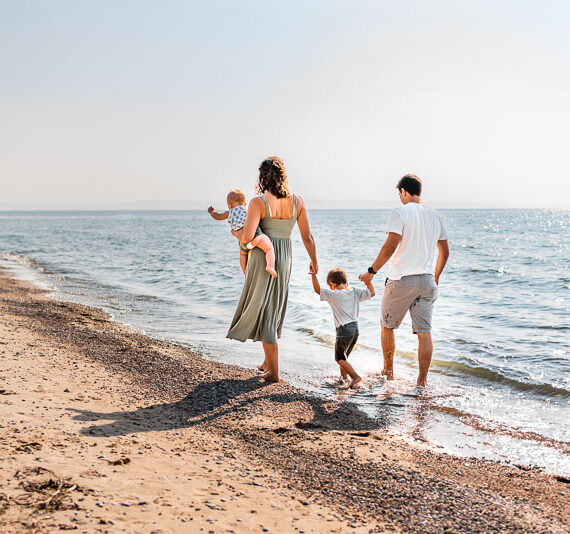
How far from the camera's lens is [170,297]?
13.1m

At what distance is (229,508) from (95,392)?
7.95 ft

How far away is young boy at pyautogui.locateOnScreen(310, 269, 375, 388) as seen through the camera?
5844mm

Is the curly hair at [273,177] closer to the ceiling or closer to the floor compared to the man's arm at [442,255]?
closer to the ceiling

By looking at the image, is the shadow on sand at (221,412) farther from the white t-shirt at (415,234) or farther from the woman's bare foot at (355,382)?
the white t-shirt at (415,234)

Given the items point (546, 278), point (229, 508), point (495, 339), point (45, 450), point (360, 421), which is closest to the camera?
point (229, 508)

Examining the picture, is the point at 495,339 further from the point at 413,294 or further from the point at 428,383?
the point at 413,294

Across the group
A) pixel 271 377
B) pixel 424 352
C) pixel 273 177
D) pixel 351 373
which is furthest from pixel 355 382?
pixel 273 177

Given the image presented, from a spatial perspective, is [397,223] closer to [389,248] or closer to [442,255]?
[389,248]

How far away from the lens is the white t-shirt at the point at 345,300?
5.86 metres

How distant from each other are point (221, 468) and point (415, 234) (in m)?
3.14

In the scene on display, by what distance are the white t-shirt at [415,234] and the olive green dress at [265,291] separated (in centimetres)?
108

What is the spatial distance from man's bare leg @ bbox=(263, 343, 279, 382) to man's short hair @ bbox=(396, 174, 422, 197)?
6.95 feet

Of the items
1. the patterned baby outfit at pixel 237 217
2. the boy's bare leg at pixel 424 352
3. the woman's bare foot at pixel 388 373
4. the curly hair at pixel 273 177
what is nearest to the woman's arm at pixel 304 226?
the curly hair at pixel 273 177

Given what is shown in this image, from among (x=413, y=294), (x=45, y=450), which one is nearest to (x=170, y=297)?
(x=413, y=294)
